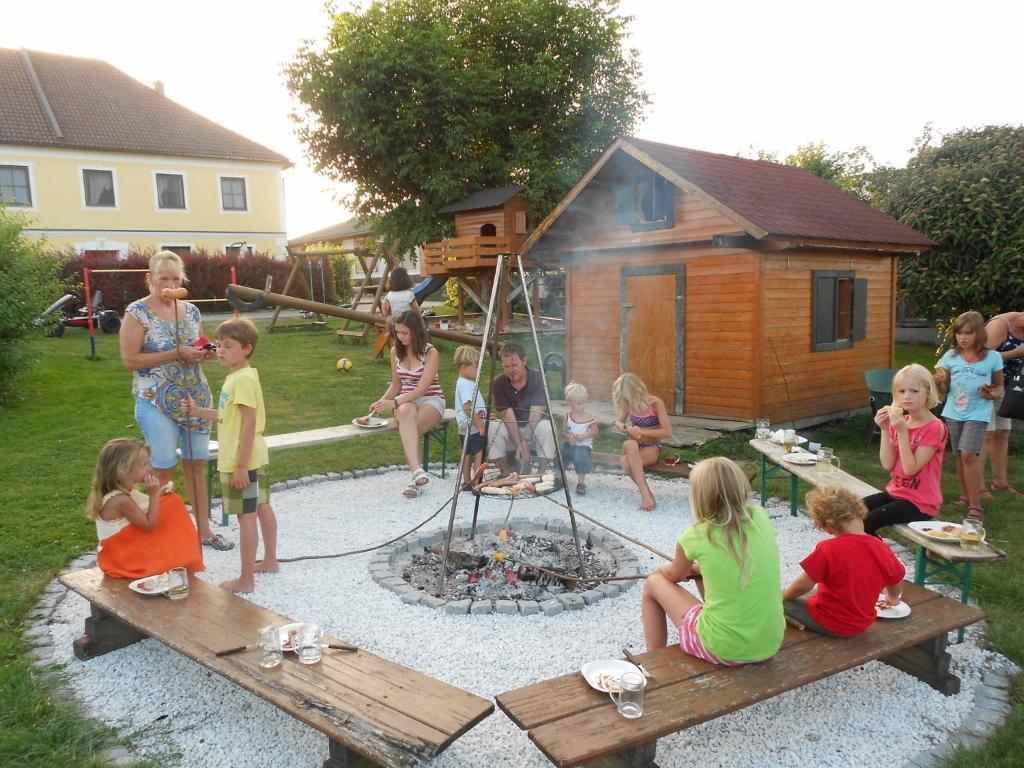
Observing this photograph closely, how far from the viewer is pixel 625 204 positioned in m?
11.3

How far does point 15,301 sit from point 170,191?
808 inches

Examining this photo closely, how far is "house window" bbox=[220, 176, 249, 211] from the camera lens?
3019 centimetres

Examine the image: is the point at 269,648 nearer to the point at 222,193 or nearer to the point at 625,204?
the point at 625,204

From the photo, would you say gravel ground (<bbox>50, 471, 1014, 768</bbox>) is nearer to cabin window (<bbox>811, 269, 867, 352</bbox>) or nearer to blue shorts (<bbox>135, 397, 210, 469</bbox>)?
blue shorts (<bbox>135, 397, 210, 469</bbox>)

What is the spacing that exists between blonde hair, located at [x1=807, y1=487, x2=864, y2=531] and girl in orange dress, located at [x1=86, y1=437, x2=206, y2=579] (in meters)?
3.46

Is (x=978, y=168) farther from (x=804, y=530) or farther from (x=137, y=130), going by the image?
(x=137, y=130)

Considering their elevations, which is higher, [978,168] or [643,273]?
[978,168]

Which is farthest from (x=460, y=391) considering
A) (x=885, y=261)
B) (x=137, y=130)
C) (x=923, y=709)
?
(x=137, y=130)

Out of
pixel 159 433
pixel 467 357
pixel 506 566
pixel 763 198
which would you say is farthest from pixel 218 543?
pixel 763 198

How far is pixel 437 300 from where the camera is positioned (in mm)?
40156

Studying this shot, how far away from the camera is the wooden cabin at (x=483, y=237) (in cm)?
1856

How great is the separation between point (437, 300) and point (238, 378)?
36.0 metres

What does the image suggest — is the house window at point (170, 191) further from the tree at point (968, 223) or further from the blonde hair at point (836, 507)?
the blonde hair at point (836, 507)

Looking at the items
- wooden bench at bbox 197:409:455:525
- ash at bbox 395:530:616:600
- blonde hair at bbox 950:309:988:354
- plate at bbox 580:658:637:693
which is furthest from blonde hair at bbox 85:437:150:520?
blonde hair at bbox 950:309:988:354
